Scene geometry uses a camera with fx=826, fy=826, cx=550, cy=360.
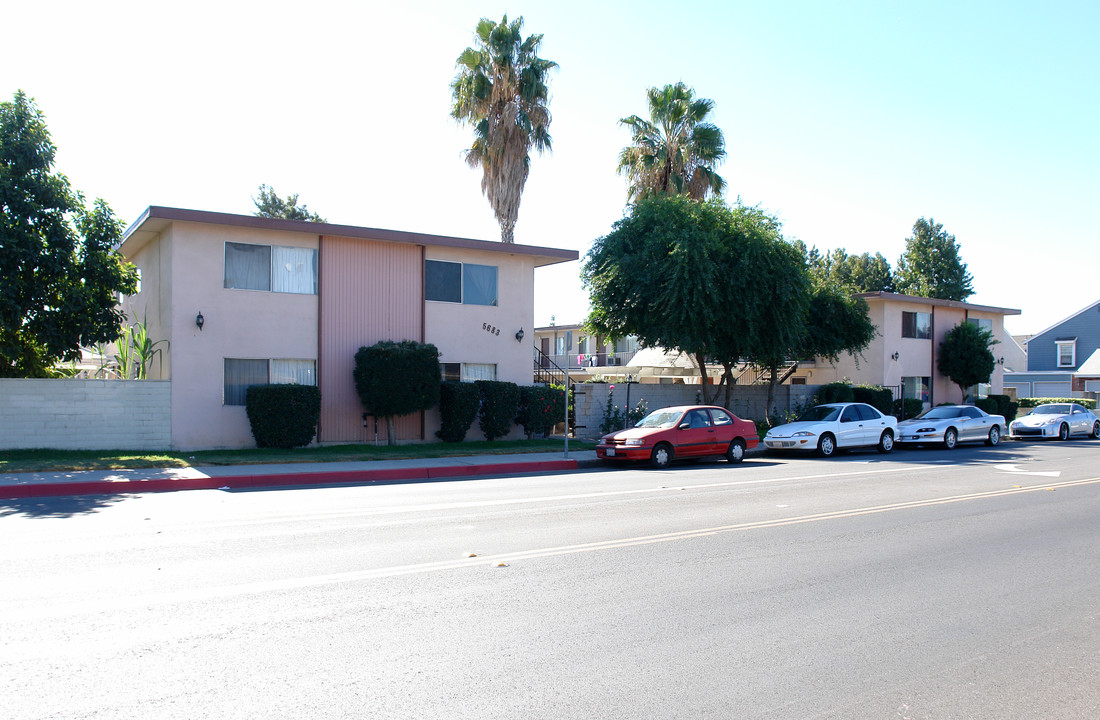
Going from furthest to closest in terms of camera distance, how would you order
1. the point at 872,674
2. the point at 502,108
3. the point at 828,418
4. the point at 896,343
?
the point at 896,343 < the point at 502,108 < the point at 828,418 < the point at 872,674

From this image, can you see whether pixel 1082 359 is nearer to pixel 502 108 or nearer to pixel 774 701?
pixel 502 108

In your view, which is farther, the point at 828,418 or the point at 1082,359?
the point at 1082,359

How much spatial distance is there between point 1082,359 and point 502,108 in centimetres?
4324

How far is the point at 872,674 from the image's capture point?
514 centimetres

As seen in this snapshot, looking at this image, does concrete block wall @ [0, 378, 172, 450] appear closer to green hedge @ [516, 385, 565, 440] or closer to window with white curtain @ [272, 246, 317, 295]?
window with white curtain @ [272, 246, 317, 295]

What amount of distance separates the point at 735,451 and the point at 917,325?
65.7 feet

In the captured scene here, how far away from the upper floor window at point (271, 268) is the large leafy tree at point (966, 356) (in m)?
→ 28.3

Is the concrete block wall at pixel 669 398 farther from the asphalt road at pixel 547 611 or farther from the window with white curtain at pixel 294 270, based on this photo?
the asphalt road at pixel 547 611

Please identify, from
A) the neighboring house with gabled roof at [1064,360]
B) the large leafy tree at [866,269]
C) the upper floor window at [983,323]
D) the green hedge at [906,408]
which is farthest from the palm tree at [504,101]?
the neighboring house with gabled roof at [1064,360]

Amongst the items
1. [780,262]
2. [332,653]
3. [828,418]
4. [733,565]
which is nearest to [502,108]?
[780,262]

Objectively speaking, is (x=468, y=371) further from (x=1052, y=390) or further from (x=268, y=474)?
(x=1052, y=390)

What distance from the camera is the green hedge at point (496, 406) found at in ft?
72.7

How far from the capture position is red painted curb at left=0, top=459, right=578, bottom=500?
42.4ft

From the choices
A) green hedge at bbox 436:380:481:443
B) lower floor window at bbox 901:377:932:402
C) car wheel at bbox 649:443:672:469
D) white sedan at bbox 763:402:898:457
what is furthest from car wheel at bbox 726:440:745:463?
lower floor window at bbox 901:377:932:402
